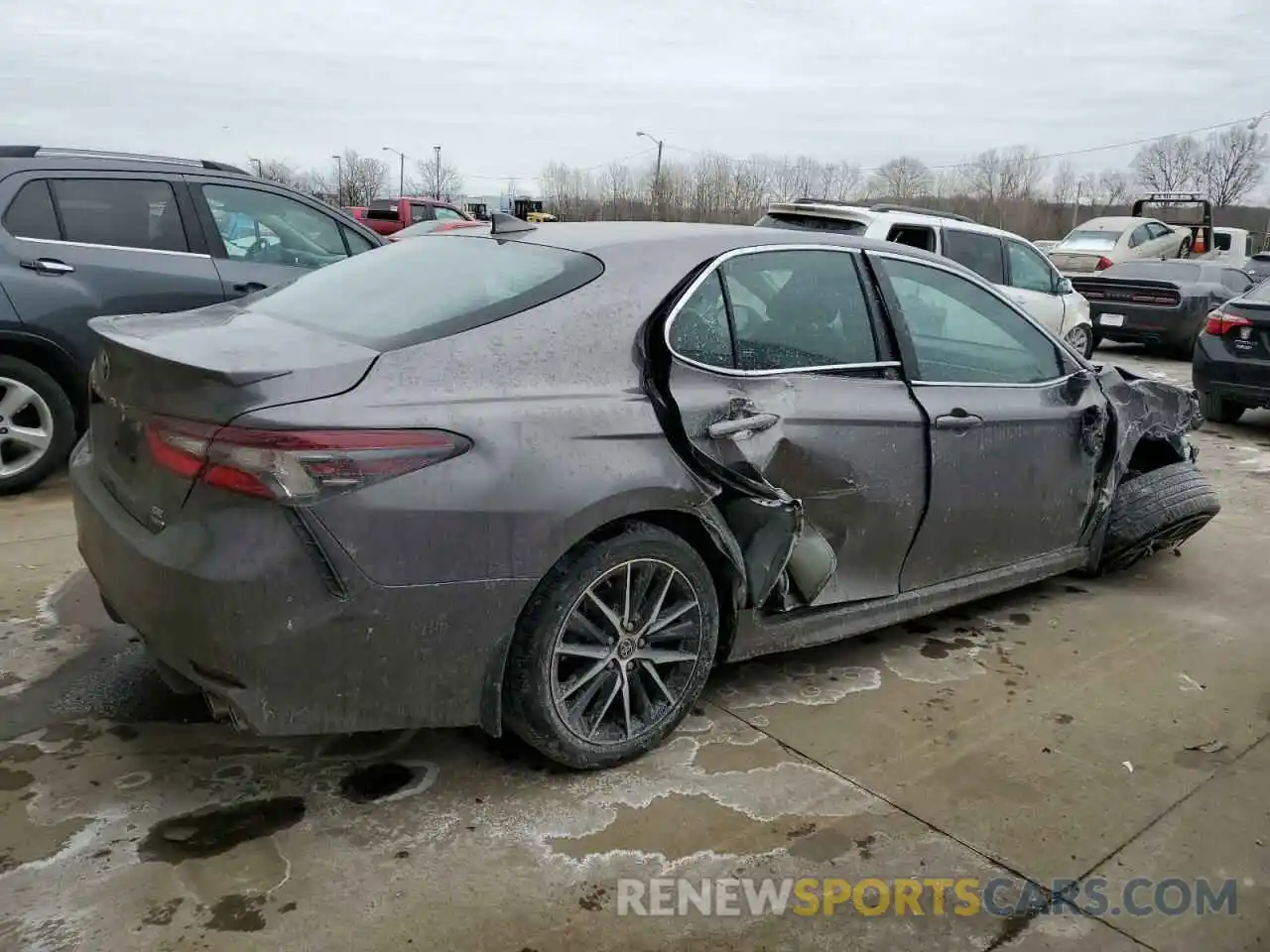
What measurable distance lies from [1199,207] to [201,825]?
24.7m

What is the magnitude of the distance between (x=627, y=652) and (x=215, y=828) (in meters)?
1.18

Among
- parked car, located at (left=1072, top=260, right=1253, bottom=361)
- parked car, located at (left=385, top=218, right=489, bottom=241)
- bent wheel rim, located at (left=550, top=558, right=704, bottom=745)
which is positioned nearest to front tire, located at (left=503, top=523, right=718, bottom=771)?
bent wheel rim, located at (left=550, top=558, right=704, bottom=745)

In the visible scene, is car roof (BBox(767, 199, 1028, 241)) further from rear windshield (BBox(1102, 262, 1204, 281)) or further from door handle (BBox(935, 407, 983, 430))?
door handle (BBox(935, 407, 983, 430))

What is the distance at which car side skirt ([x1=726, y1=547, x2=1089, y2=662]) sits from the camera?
10.8 ft

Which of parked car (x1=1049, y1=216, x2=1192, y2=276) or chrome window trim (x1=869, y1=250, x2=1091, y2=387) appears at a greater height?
parked car (x1=1049, y1=216, x2=1192, y2=276)

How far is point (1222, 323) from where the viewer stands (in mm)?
8422

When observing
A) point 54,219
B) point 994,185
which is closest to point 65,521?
point 54,219

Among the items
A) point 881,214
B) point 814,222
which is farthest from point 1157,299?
point 814,222

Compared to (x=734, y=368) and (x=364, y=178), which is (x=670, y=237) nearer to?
(x=734, y=368)

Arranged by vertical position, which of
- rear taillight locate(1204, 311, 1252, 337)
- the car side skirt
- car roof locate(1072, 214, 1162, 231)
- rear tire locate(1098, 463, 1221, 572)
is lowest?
the car side skirt

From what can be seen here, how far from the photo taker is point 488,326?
2758mm

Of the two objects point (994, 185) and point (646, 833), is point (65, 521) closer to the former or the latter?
point (646, 833)

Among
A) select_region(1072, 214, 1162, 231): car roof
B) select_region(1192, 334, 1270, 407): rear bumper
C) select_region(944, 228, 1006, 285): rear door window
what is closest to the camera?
select_region(1192, 334, 1270, 407): rear bumper

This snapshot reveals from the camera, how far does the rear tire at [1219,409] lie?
8.73 m
